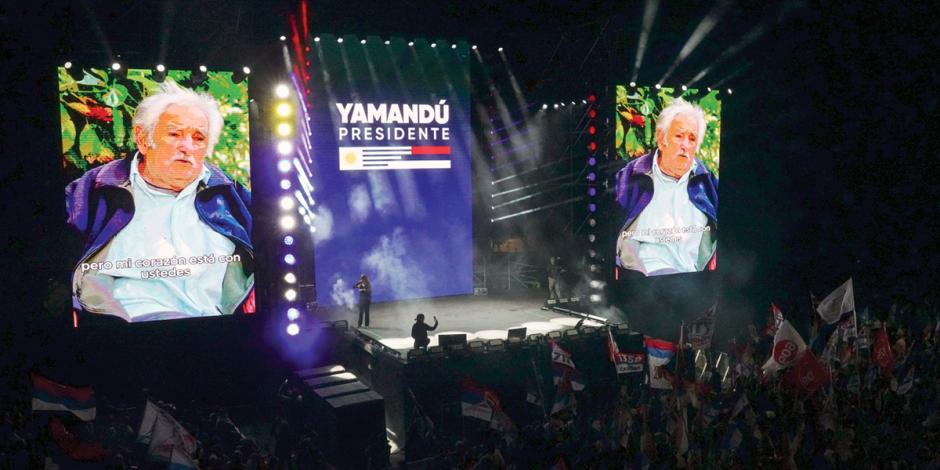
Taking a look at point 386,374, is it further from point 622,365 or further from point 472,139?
point 472,139

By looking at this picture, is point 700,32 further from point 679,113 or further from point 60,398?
point 60,398

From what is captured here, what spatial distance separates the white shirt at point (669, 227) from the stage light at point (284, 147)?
8337 mm

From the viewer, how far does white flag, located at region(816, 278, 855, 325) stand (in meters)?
10.6

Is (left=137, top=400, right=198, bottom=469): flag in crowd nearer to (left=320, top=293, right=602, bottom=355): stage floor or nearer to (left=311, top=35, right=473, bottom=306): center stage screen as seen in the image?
(left=320, top=293, right=602, bottom=355): stage floor

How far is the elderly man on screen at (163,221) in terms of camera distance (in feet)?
37.4

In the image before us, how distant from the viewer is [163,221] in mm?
11727

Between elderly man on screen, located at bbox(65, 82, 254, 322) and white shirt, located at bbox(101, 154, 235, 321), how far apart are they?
16mm

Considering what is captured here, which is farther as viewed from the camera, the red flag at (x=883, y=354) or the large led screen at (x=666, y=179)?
the large led screen at (x=666, y=179)

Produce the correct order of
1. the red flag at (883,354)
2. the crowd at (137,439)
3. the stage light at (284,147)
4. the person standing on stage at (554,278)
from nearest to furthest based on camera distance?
1. the crowd at (137,439)
2. the red flag at (883,354)
3. the stage light at (284,147)
4. the person standing on stage at (554,278)

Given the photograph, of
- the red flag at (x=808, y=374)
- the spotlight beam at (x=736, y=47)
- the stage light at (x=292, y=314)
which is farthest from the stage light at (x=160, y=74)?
the spotlight beam at (x=736, y=47)

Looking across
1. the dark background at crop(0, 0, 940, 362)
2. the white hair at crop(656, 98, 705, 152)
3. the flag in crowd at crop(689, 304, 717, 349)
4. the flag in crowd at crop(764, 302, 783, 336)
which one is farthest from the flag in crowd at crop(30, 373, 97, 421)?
the white hair at crop(656, 98, 705, 152)

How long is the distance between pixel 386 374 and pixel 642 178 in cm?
774

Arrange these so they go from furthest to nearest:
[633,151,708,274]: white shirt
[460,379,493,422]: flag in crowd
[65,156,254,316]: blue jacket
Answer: [633,151,708,274]: white shirt
[65,156,254,316]: blue jacket
[460,379,493,422]: flag in crowd

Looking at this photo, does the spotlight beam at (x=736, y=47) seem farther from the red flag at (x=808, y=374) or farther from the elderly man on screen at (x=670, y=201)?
the red flag at (x=808, y=374)
